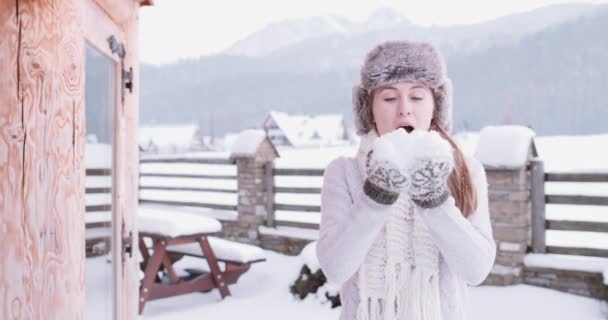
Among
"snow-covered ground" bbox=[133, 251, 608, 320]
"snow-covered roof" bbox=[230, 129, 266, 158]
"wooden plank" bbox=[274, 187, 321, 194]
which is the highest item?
"snow-covered roof" bbox=[230, 129, 266, 158]

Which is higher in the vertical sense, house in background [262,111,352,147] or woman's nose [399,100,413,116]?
house in background [262,111,352,147]

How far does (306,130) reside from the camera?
41.2 m

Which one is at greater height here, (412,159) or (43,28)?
(43,28)

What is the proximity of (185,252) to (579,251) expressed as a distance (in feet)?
14.9

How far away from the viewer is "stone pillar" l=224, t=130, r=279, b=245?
8.27 m

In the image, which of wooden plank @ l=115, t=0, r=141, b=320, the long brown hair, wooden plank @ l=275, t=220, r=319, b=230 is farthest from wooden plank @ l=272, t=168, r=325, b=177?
the long brown hair

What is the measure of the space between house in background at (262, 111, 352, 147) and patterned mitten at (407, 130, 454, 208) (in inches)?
1362

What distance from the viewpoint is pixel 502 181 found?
18.6 ft

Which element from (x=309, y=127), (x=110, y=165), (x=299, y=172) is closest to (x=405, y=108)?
(x=110, y=165)

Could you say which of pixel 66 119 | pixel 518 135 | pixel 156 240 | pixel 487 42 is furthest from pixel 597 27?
pixel 66 119

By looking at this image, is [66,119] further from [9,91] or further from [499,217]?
[499,217]

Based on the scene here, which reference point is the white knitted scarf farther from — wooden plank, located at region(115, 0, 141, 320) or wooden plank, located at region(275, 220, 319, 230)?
wooden plank, located at region(275, 220, 319, 230)

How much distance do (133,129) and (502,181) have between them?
4258 mm

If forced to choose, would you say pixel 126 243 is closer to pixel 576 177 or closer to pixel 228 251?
pixel 228 251
